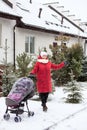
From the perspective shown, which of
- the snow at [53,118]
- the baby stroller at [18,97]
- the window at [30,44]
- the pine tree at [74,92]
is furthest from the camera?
the window at [30,44]

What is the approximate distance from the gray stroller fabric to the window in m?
13.5

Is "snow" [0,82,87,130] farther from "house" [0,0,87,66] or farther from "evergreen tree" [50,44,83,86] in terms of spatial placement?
"evergreen tree" [50,44,83,86]

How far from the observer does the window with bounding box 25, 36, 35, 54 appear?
925 inches

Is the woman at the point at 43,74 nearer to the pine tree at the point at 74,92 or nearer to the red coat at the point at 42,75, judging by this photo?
the red coat at the point at 42,75

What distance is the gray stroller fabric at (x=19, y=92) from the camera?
951 cm

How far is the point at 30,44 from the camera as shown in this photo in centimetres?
2400

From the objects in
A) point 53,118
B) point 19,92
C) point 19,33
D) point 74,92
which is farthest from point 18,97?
point 19,33

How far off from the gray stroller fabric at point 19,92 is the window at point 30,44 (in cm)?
1353

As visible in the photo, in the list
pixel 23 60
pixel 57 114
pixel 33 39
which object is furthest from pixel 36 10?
pixel 57 114

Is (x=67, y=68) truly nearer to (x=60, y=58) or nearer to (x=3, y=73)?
(x=60, y=58)

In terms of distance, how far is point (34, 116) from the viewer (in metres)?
10.2

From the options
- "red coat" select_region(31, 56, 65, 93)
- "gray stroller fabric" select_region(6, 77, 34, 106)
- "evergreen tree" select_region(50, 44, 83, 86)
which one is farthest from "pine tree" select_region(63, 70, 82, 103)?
"evergreen tree" select_region(50, 44, 83, 86)

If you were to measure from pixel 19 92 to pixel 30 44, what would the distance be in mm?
→ 14471

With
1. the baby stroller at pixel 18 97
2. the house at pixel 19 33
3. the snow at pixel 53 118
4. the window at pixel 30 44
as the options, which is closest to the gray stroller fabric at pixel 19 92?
the baby stroller at pixel 18 97
